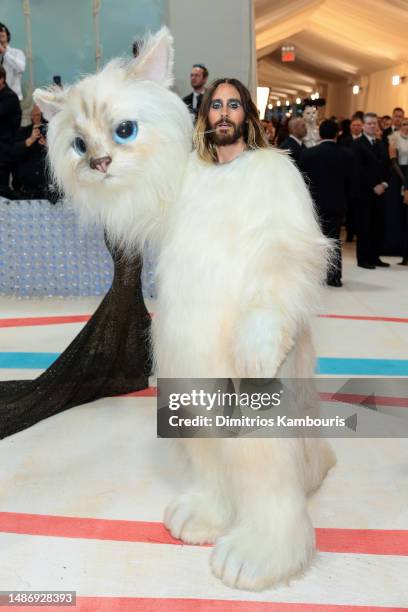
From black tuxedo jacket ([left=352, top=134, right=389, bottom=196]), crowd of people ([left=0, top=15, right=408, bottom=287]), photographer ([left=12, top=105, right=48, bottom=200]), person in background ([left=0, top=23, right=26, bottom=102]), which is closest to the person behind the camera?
photographer ([left=12, top=105, right=48, bottom=200])

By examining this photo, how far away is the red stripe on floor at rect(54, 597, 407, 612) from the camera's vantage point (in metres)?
1.90

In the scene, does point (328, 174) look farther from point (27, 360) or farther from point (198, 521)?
point (198, 521)

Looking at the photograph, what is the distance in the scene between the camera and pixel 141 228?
1.99 metres

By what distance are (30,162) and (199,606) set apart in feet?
15.2

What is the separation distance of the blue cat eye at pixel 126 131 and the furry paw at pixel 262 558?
1154mm

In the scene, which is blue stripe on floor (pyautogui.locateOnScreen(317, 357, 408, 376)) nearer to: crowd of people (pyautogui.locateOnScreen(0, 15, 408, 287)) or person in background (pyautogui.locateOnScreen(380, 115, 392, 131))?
crowd of people (pyautogui.locateOnScreen(0, 15, 408, 287))

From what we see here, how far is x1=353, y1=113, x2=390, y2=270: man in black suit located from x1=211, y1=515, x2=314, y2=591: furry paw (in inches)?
227

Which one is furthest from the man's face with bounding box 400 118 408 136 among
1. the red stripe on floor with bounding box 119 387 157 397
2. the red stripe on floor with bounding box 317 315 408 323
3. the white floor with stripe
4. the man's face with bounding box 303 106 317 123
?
the white floor with stripe

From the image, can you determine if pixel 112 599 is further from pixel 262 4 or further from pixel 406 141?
pixel 262 4

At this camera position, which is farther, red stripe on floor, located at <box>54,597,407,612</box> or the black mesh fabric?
the black mesh fabric

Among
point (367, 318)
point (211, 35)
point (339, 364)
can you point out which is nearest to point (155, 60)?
point (339, 364)

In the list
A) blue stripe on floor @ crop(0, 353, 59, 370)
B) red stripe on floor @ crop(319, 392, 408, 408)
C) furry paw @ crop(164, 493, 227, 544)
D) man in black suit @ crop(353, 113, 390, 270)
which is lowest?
blue stripe on floor @ crop(0, 353, 59, 370)

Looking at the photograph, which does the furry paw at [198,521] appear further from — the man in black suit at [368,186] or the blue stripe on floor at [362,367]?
the man in black suit at [368,186]

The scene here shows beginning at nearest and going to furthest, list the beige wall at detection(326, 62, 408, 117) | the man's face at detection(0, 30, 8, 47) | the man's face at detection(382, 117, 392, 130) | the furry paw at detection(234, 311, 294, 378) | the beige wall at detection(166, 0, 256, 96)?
the furry paw at detection(234, 311, 294, 378)
the man's face at detection(0, 30, 8, 47)
the beige wall at detection(166, 0, 256, 96)
the man's face at detection(382, 117, 392, 130)
the beige wall at detection(326, 62, 408, 117)
